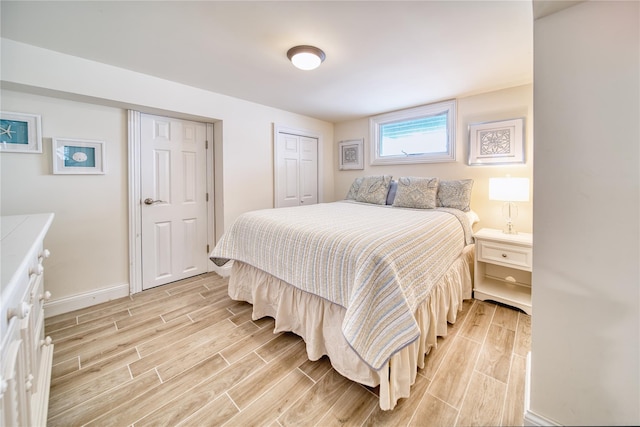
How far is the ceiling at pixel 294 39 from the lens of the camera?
1483mm

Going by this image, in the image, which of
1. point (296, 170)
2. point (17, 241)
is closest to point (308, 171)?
point (296, 170)

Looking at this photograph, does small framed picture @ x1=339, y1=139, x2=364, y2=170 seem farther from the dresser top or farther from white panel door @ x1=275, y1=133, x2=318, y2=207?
the dresser top

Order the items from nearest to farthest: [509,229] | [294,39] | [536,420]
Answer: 1. [536,420]
2. [294,39]
3. [509,229]

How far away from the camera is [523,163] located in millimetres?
2484

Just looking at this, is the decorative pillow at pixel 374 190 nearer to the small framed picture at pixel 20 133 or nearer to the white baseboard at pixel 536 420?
the white baseboard at pixel 536 420

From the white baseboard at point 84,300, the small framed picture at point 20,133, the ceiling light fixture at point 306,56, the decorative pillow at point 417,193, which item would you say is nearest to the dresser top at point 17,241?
the small framed picture at point 20,133

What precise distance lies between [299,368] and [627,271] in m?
1.56

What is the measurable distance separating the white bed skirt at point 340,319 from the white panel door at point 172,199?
101 cm

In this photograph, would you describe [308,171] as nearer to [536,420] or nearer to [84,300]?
[84,300]

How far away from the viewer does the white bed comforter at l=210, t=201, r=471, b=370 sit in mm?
1168

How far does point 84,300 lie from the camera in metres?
2.25

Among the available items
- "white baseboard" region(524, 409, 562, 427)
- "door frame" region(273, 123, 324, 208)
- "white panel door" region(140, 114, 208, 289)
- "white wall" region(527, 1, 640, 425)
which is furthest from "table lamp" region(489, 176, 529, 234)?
"white panel door" region(140, 114, 208, 289)

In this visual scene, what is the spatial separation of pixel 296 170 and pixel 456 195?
2.22 m

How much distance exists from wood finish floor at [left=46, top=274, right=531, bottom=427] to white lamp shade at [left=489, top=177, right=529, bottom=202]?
1023 millimetres
